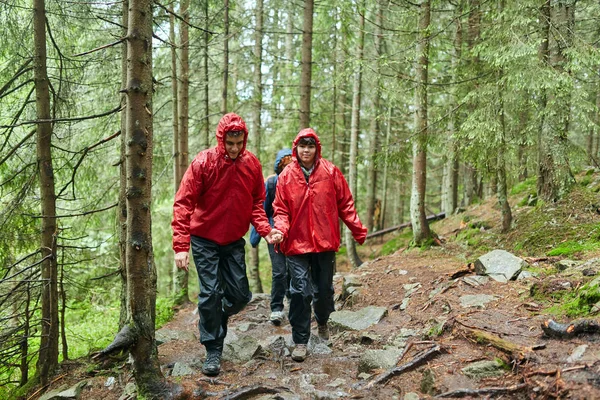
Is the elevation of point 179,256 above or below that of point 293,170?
below

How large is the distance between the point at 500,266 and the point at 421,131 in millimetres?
4022

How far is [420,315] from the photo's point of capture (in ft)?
19.4

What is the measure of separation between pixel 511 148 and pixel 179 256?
720 cm

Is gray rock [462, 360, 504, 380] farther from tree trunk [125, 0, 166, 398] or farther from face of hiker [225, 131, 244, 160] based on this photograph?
face of hiker [225, 131, 244, 160]

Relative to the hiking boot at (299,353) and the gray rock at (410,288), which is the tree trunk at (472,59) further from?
the hiking boot at (299,353)

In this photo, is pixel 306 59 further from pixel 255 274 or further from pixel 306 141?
pixel 255 274

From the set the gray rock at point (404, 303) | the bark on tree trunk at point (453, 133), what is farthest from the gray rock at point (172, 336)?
the bark on tree trunk at point (453, 133)

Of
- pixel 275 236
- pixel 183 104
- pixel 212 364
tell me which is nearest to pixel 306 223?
pixel 275 236

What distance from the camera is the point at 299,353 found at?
16.9 feet

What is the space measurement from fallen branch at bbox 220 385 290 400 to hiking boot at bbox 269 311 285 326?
3007mm

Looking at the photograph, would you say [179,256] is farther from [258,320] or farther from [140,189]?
[258,320]

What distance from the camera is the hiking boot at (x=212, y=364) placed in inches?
185

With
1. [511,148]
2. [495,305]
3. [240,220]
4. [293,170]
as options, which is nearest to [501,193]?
[511,148]

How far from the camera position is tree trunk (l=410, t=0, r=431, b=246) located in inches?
373
